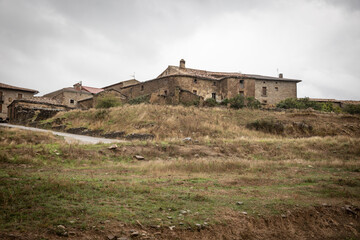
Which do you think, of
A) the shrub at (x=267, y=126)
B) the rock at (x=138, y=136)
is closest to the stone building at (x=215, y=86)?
the shrub at (x=267, y=126)

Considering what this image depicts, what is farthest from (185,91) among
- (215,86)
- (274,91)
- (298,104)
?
(274,91)

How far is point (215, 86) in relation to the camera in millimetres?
43406

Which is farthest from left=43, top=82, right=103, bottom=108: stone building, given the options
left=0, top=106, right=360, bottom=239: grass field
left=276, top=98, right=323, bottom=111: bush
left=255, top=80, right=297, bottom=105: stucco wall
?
left=0, top=106, right=360, bottom=239: grass field

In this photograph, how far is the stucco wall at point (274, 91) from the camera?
4441cm

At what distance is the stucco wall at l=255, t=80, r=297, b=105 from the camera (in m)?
44.4

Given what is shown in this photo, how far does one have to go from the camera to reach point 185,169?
430 inches

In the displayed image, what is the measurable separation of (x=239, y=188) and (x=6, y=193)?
19.9 ft

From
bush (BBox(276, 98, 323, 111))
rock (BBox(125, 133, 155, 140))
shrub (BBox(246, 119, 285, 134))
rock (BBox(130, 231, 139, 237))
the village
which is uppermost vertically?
the village

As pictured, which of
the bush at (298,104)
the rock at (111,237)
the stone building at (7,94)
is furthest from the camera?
the stone building at (7,94)

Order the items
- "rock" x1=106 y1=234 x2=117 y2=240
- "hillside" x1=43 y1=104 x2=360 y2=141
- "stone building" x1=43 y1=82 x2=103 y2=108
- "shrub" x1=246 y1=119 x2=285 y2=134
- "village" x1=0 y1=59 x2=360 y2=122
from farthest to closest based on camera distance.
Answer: "stone building" x1=43 y1=82 x2=103 y2=108 < "village" x1=0 y1=59 x2=360 y2=122 < "shrub" x1=246 y1=119 x2=285 y2=134 < "hillside" x1=43 y1=104 x2=360 y2=141 < "rock" x1=106 y1=234 x2=117 y2=240

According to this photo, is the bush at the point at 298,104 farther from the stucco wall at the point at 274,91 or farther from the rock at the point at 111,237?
the rock at the point at 111,237

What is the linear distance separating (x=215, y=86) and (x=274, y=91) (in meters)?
10.7

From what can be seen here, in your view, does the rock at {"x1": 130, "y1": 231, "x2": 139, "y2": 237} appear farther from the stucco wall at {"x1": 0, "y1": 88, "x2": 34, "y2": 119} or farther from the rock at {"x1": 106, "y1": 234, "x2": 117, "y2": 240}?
the stucco wall at {"x1": 0, "y1": 88, "x2": 34, "y2": 119}

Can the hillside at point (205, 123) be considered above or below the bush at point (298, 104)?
below
